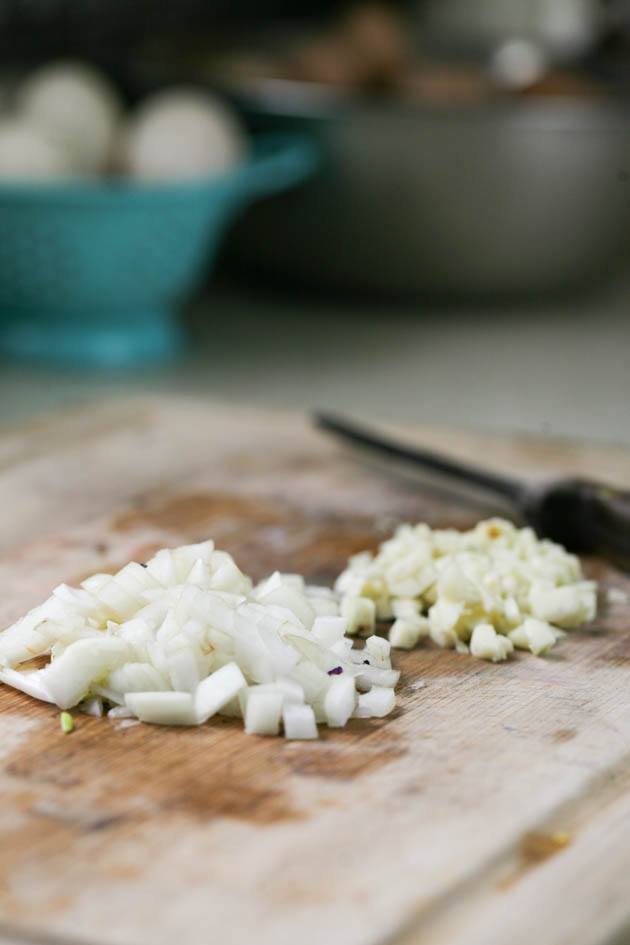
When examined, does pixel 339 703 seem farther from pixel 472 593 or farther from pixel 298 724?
pixel 472 593

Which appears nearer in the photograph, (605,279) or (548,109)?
(548,109)

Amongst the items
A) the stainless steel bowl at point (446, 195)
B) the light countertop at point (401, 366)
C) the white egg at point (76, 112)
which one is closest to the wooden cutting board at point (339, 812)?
the light countertop at point (401, 366)

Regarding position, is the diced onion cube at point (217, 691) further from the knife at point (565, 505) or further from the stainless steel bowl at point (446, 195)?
the stainless steel bowl at point (446, 195)

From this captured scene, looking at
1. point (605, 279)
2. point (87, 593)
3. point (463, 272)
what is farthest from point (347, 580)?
point (605, 279)

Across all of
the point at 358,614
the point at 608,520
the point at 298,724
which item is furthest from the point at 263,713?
the point at 608,520

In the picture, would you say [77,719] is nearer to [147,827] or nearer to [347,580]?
[147,827]
